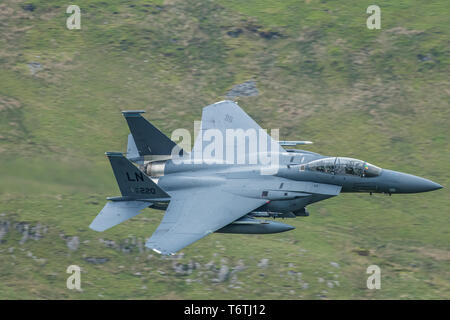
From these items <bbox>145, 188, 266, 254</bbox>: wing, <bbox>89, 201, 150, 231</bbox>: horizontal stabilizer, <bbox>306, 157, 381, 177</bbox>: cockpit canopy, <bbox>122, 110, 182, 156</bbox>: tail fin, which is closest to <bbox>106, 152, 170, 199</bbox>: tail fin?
<bbox>89, 201, 150, 231</bbox>: horizontal stabilizer

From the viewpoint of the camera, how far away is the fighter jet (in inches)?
1219

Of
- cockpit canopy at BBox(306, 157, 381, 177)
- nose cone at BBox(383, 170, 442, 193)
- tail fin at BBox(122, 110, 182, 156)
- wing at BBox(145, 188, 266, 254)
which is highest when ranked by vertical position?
tail fin at BBox(122, 110, 182, 156)

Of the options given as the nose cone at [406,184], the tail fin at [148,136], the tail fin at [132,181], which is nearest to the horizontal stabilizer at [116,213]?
the tail fin at [132,181]

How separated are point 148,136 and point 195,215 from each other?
5.32 metres

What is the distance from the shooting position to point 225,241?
122 ft

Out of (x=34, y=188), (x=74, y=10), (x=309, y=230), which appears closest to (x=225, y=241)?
(x=309, y=230)

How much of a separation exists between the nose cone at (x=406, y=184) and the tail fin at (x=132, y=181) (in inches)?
384

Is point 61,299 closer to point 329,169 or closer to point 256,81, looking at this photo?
point 329,169

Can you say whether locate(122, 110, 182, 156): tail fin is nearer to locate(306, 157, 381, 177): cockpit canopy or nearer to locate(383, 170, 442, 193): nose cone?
locate(306, 157, 381, 177): cockpit canopy

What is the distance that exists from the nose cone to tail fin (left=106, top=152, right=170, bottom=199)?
9.75 meters

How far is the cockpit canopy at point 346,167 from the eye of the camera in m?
31.5

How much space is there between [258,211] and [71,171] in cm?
1248

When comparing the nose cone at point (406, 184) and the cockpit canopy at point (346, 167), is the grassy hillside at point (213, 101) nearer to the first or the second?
A: the nose cone at point (406, 184)

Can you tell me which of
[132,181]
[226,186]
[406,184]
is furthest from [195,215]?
[406,184]
